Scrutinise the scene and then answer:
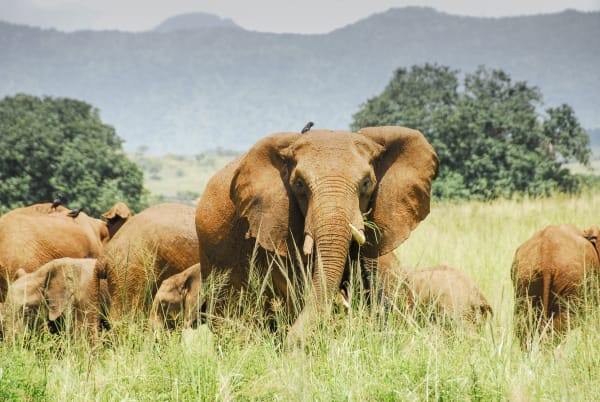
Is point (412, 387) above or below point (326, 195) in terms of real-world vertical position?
below

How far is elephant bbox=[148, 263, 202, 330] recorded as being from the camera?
809 cm

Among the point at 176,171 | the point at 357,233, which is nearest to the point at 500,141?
the point at 357,233

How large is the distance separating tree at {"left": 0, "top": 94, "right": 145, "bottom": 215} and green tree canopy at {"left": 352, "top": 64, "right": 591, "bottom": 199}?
1109 cm

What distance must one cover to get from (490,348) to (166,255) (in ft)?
14.5

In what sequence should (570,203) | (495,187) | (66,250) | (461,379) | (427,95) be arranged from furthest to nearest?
(427,95) → (495,187) → (570,203) → (66,250) → (461,379)

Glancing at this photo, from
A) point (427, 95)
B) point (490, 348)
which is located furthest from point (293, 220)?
point (427, 95)

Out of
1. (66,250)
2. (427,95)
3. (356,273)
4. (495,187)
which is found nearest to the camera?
(356,273)

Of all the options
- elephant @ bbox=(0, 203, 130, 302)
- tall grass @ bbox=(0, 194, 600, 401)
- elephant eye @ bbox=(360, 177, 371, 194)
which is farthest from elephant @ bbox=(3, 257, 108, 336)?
elephant eye @ bbox=(360, 177, 371, 194)

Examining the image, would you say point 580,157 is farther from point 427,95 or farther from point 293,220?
point 293,220

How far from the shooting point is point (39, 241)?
11711mm

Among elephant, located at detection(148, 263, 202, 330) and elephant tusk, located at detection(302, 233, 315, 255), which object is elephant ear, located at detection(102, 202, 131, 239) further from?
elephant tusk, located at detection(302, 233, 315, 255)

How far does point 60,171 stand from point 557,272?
23706mm

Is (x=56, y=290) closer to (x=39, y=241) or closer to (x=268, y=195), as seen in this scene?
(x=39, y=241)

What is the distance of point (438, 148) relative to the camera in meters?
32.0
